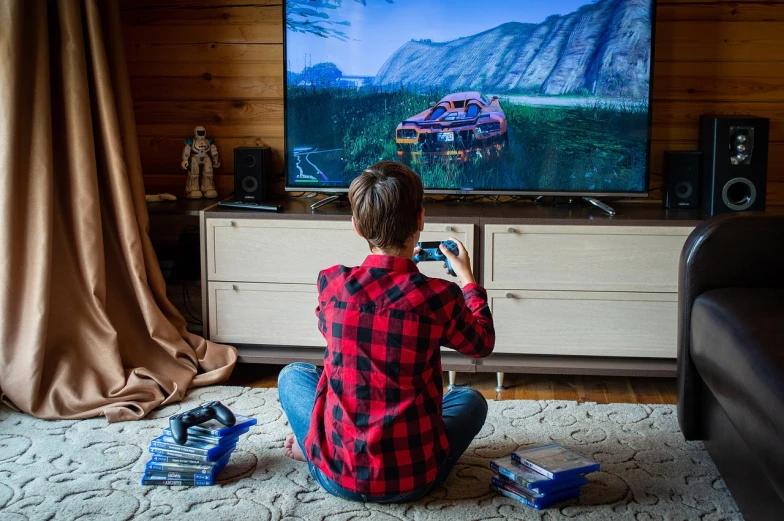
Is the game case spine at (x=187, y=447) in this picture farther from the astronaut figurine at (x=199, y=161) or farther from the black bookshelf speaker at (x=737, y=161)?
the black bookshelf speaker at (x=737, y=161)

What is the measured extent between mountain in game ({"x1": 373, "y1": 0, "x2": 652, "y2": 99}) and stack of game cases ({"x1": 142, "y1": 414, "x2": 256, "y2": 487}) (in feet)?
5.12

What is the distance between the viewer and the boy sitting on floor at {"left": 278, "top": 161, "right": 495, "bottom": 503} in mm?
2000

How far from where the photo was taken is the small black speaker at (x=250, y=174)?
3441 mm

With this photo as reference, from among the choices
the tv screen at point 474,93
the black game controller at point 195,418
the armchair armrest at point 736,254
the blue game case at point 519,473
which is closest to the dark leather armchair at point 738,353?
the armchair armrest at point 736,254

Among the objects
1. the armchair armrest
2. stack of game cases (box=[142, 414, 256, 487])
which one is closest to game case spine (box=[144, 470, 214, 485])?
stack of game cases (box=[142, 414, 256, 487])

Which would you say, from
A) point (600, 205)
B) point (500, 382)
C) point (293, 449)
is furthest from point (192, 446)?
point (600, 205)

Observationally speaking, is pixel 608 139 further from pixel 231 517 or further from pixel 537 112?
pixel 231 517

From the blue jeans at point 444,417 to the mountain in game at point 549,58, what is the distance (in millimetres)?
1328

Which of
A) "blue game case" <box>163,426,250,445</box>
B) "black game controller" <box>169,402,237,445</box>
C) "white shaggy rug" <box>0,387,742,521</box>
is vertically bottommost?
"white shaggy rug" <box>0,387,742,521</box>

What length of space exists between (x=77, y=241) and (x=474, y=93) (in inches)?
57.8

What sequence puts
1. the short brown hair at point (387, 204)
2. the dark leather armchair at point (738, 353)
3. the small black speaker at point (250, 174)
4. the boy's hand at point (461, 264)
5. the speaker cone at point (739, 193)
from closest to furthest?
the dark leather armchair at point (738, 353)
the short brown hair at point (387, 204)
the boy's hand at point (461, 264)
the speaker cone at point (739, 193)
the small black speaker at point (250, 174)

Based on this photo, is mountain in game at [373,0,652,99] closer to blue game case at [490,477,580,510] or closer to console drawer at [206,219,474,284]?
console drawer at [206,219,474,284]

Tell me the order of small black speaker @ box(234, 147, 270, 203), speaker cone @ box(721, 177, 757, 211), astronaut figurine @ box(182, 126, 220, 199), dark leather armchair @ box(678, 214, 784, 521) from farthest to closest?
astronaut figurine @ box(182, 126, 220, 199)
small black speaker @ box(234, 147, 270, 203)
speaker cone @ box(721, 177, 757, 211)
dark leather armchair @ box(678, 214, 784, 521)

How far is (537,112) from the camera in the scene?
332 centimetres
